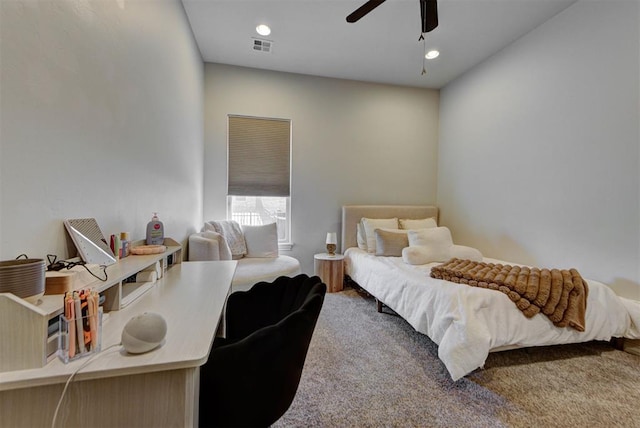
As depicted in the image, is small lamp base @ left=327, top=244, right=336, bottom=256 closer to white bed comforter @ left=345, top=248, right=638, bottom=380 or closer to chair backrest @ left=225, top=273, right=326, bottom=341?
white bed comforter @ left=345, top=248, right=638, bottom=380

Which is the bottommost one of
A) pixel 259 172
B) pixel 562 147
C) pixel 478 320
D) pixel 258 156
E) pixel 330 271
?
pixel 330 271

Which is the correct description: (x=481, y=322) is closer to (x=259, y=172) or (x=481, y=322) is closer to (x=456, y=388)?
(x=456, y=388)

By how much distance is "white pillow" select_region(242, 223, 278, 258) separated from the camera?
3404mm

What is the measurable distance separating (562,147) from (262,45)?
11.2 feet

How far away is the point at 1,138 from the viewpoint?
0.77 m

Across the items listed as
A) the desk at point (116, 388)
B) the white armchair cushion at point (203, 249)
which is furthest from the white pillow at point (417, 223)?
the desk at point (116, 388)

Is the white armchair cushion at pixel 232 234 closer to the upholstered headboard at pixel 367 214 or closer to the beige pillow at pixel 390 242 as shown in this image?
the upholstered headboard at pixel 367 214

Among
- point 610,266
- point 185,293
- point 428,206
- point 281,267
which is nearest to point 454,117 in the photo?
point 428,206

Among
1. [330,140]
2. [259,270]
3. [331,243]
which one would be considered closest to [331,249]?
[331,243]

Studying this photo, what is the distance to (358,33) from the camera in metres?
3.01

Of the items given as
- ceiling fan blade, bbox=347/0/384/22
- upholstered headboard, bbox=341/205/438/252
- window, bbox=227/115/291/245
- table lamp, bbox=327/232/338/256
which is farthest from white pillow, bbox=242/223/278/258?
ceiling fan blade, bbox=347/0/384/22

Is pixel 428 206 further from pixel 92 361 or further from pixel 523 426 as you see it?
pixel 92 361

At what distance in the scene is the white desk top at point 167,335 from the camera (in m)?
0.64

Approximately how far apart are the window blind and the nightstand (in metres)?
1.10
